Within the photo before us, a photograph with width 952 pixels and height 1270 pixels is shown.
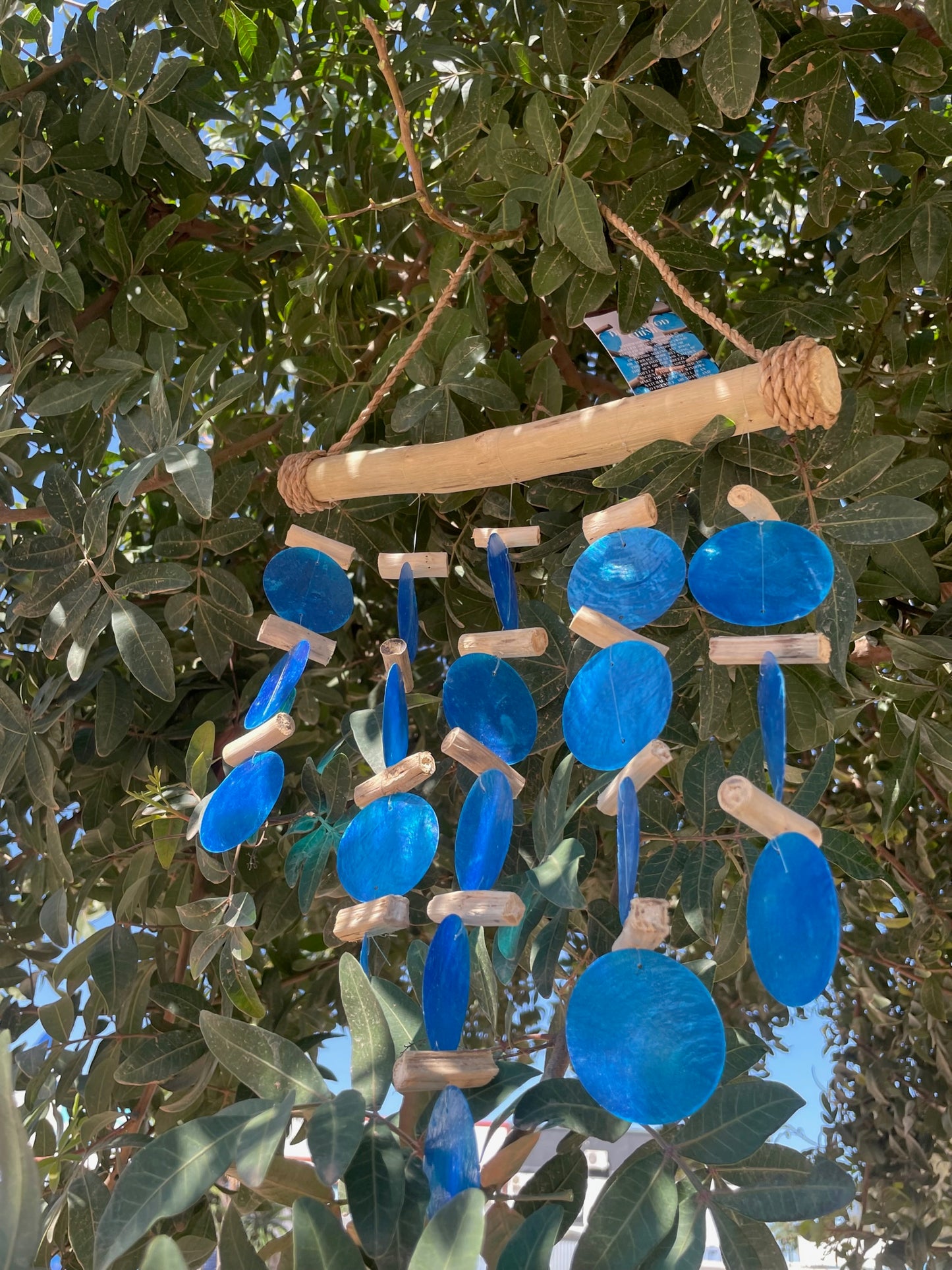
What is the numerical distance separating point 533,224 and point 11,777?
0.85 meters

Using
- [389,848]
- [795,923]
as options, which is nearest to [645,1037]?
[795,923]

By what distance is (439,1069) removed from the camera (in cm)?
68

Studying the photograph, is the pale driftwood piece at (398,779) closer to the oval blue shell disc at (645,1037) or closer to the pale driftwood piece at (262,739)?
the pale driftwood piece at (262,739)

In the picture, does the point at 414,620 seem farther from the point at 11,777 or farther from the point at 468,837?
the point at 11,777

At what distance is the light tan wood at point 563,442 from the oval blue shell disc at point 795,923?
0.32 meters

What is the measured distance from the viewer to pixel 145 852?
1107 millimetres

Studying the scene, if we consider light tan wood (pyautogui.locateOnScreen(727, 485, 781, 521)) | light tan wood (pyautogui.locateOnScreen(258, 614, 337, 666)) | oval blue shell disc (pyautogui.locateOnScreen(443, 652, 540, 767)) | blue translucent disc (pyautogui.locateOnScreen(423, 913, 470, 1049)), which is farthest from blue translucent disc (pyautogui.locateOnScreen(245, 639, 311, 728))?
light tan wood (pyautogui.locateOnScreen(727, 485, 781, 521))

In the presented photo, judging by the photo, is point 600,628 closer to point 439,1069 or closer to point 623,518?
point 623,518

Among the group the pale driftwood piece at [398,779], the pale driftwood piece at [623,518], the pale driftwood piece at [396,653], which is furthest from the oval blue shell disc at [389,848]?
the pale driftwood piece at [623,518]

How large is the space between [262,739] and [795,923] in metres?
0.40

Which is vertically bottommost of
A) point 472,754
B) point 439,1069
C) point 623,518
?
point 439,1069

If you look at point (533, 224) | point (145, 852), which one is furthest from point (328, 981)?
point (533, 224)

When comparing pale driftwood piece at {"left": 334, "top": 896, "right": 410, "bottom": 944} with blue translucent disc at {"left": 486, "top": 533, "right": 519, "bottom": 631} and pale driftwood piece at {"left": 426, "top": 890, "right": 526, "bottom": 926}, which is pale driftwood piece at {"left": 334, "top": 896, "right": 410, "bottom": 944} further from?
blue translucent disc at {"left": 486, "top": 533, "right": 519, "bottom": 631}

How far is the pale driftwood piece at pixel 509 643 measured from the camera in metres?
0.76
